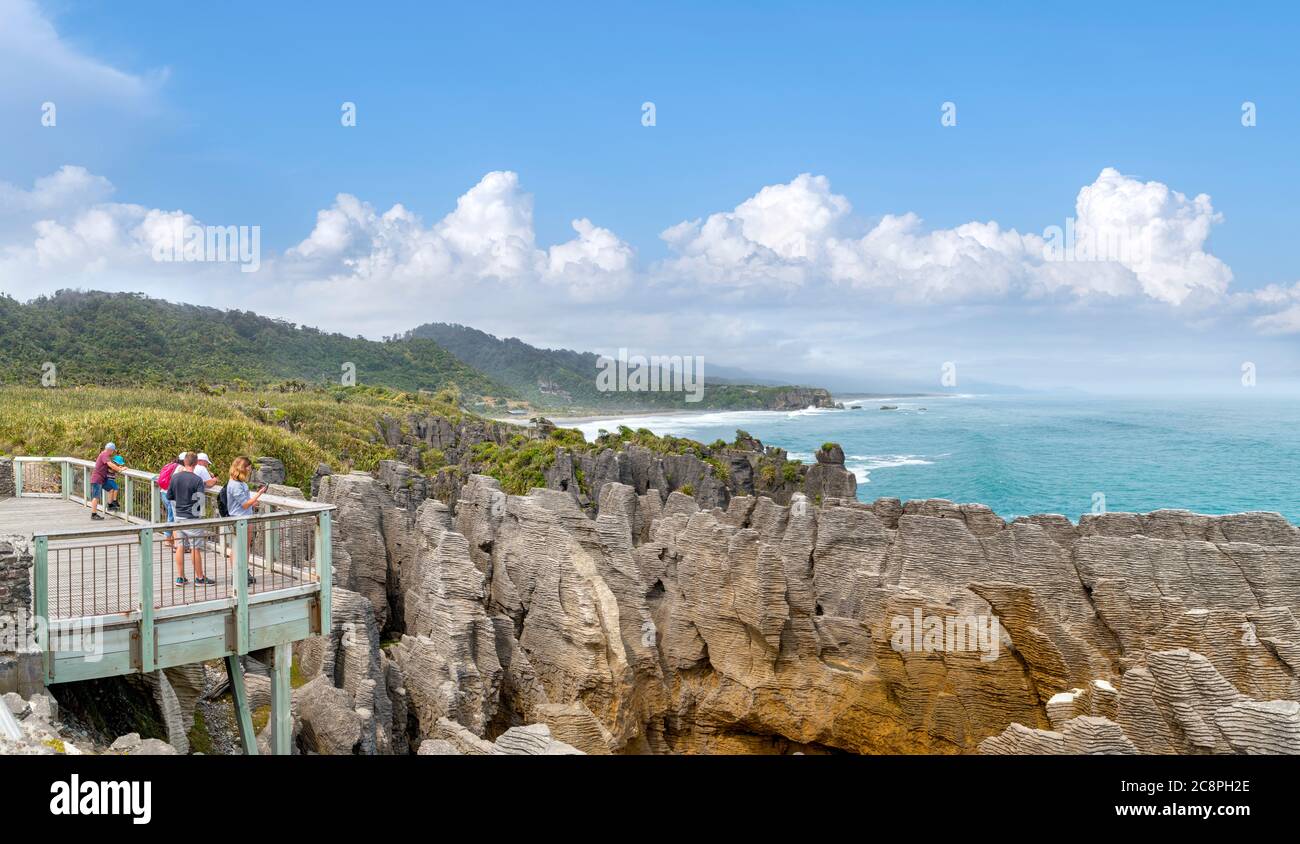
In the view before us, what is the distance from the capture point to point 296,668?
49.1ft

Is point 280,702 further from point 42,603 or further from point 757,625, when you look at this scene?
point 757,625

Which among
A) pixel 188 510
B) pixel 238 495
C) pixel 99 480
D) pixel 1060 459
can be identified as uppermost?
pixel 238 495

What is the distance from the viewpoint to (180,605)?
33.0ft

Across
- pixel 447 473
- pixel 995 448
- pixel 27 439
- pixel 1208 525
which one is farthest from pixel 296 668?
pixel 995 448

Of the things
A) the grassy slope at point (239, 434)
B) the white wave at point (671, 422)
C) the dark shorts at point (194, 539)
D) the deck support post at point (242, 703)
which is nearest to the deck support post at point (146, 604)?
the dark shorts at point (194, 539)

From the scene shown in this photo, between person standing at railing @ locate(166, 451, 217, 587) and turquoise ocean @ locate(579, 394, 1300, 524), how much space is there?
46.1 metres

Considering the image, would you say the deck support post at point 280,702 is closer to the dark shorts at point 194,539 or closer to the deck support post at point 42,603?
the dark shorts at point 194,539

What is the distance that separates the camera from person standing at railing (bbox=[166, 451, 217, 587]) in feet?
35.6

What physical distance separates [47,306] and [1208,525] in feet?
380

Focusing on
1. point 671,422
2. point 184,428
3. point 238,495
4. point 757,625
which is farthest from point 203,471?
point 671,422

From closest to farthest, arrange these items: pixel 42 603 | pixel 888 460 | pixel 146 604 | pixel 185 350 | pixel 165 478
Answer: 1. pixel 42 603
2. pixel 146 604
3. pixel 165 478
4. pixel 185 350
5. pixel 888 460

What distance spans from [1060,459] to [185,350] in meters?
111

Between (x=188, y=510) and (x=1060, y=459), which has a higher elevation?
(x=188, y=510)

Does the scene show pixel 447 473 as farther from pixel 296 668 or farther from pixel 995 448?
pixel 995 448
